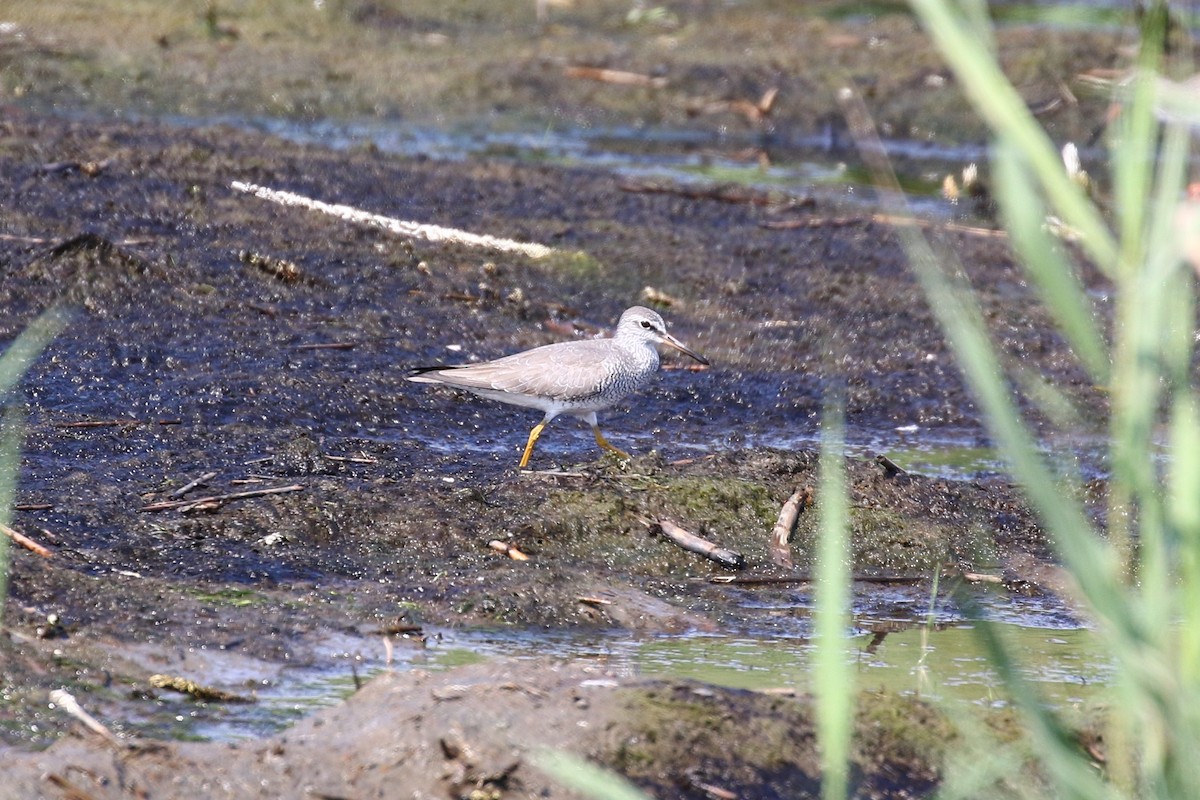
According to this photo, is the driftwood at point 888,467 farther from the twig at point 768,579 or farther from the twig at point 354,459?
the twig at point 354,459

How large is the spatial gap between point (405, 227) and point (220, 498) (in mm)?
4473

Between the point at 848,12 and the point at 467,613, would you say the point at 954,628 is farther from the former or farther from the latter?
the point at 848,12

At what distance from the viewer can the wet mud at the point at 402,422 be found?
5262 mm

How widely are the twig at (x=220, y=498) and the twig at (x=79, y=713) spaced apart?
1.62 m

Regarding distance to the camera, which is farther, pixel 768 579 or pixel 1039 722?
pixel 768 579

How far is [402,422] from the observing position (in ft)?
26.7

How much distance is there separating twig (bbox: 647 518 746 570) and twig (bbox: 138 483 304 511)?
150 centimetres

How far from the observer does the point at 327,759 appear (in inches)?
165

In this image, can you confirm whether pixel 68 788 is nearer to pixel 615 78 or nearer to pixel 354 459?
pixel 354 459

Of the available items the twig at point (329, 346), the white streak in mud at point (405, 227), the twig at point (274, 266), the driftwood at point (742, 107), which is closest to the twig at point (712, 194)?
the white streak in mud at point (405, 227)

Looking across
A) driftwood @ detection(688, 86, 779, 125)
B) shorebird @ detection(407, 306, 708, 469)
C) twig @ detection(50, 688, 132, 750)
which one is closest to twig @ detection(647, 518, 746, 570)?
shorebird @ detection(407, 306, 708, 469)

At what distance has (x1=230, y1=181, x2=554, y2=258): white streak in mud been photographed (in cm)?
1054

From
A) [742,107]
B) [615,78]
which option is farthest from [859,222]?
[615,78]

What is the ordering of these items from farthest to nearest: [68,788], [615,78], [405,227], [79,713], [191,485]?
[615,78], [405,227], [191,485], [79,713], [68,788]
